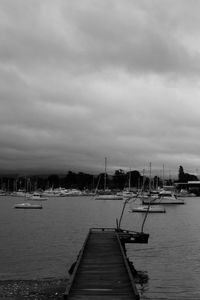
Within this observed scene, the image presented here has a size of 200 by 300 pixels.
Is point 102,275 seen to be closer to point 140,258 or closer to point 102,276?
point 102,276

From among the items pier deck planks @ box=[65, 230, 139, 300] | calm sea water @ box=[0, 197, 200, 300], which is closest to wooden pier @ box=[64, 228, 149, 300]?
pier deck planks @ box=[65, 230, 139, 300]

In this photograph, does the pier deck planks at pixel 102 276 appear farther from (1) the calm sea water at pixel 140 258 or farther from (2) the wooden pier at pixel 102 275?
(1) the calm sea water at pixel 140 258

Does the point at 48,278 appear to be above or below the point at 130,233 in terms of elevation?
below

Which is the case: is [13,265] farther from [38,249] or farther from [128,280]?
[128,280]

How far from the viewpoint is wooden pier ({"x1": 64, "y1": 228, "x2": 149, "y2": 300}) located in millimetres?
22297

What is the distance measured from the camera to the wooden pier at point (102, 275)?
73.2 ft

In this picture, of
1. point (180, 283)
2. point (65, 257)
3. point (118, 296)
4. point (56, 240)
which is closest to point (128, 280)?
point (118, 296)

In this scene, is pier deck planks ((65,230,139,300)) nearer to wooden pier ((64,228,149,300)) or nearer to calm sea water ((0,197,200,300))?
wooden pier ((64,228,149,300))

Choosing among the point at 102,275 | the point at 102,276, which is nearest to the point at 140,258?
the point at 102,275

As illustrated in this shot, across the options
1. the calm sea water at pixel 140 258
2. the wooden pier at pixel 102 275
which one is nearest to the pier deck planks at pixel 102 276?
the wooden pier at pixel 102 275

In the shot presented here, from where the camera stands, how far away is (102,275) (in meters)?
26.3

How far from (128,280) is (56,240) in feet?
121

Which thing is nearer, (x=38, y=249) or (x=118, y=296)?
(x=118, y=296)

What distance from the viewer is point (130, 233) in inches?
1657
